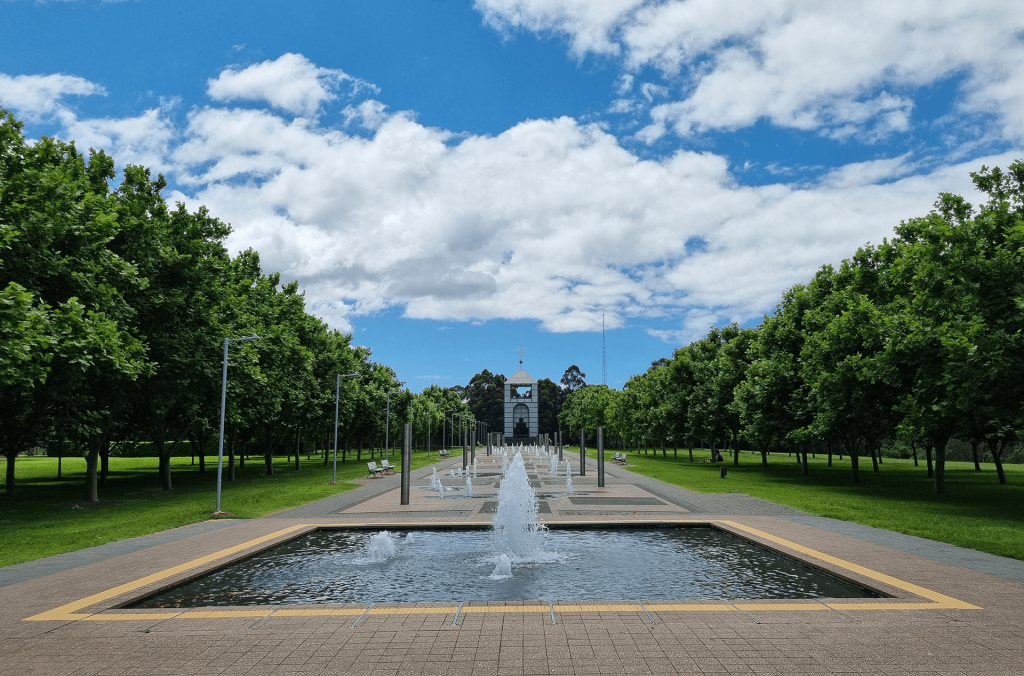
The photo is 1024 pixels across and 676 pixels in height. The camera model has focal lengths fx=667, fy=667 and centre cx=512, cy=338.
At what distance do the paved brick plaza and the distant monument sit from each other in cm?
13866

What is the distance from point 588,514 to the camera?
60.0ft

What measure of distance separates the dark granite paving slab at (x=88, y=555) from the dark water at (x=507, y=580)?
8.92 feet

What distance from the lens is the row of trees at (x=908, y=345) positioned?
19.2m

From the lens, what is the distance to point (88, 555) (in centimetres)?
1255

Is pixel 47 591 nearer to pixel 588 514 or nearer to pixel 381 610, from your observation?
pixel 381 610

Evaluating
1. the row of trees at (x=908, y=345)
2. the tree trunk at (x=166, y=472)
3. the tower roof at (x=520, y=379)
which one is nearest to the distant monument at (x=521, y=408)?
the tower roof at (x=520, y=379)

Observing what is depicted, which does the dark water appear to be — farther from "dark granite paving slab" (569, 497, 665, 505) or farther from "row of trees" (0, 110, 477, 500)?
"row of trees" (0, 110, 477, 500)

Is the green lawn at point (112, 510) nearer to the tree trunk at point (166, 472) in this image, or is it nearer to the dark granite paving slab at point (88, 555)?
the tree trunk at point (166, 472)

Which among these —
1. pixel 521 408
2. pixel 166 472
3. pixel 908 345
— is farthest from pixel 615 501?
pixel 521 408

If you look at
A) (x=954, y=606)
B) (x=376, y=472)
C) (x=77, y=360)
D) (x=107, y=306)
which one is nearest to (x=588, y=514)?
(x=954, y=606)

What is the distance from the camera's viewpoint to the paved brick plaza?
20.6 feet

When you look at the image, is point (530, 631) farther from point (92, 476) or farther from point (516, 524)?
point (92, 476)

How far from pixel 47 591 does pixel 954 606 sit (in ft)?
40.0

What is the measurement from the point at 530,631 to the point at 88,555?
9783 mm
